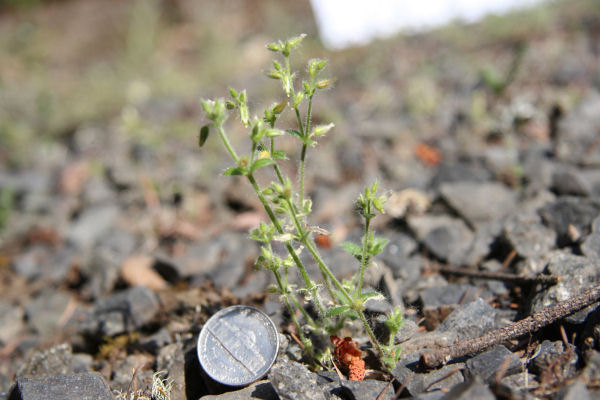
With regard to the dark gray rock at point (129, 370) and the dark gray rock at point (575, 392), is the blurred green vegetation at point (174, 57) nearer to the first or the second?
the dark gray rock at point (129, 370)

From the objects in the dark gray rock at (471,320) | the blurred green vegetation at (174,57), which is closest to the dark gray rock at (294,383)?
the dark gray rock at (471,320)

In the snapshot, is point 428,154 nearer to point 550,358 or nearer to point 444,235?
point 444,235

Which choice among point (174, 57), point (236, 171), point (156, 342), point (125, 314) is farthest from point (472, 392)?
point (174, 57)

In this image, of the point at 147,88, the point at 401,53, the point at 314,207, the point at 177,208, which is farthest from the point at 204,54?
the point at 314,207

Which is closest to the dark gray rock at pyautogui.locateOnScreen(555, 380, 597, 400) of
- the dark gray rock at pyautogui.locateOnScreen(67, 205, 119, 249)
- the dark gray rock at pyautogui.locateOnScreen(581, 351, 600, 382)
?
the dark gray rock at pyautogui.locateOnScreen(581, 351, 600, 382)

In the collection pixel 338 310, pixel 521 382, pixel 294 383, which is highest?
pixel 338 310

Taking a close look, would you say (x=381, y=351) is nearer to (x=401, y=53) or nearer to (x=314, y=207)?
(x=314, y=207)
